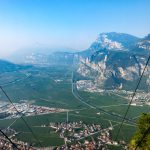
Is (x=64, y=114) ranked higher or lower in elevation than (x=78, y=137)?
lower

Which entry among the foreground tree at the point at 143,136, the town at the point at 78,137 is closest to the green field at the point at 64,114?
the town at the point at 78,137

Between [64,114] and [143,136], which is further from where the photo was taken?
[64,114]

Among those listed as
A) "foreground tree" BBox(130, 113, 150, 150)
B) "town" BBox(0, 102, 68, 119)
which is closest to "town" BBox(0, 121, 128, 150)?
"town" BBox(0, 102, 68, 119)

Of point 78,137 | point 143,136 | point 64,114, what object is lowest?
point 64,114

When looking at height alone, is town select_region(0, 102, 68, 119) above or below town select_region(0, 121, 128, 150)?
below

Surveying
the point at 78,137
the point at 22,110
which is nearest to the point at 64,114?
the point at 22,110

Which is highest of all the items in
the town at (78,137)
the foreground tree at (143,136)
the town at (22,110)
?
the foreground tree at (143,136)

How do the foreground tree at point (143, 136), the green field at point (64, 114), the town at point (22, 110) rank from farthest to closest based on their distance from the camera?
the town at point (22, 110) → the green field at point (64, 114) → the foreground tree at point (143, 136)

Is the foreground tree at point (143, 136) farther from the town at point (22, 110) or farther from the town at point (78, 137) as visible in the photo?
the town at point (22, 110)

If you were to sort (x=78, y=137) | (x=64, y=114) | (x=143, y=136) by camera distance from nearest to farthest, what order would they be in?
1. (x=143, y=136)
2. (x=78, y=137)
3. (x=64, y=114)

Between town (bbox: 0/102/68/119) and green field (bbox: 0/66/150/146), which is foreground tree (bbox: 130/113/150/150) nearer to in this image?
green field (bbox: 0/66/150/146)

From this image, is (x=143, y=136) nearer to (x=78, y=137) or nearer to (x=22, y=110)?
(x=78, y=137)

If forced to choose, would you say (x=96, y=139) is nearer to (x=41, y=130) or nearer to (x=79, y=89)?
(x=41, y=130)

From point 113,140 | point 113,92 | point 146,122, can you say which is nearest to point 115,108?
point 113,92
